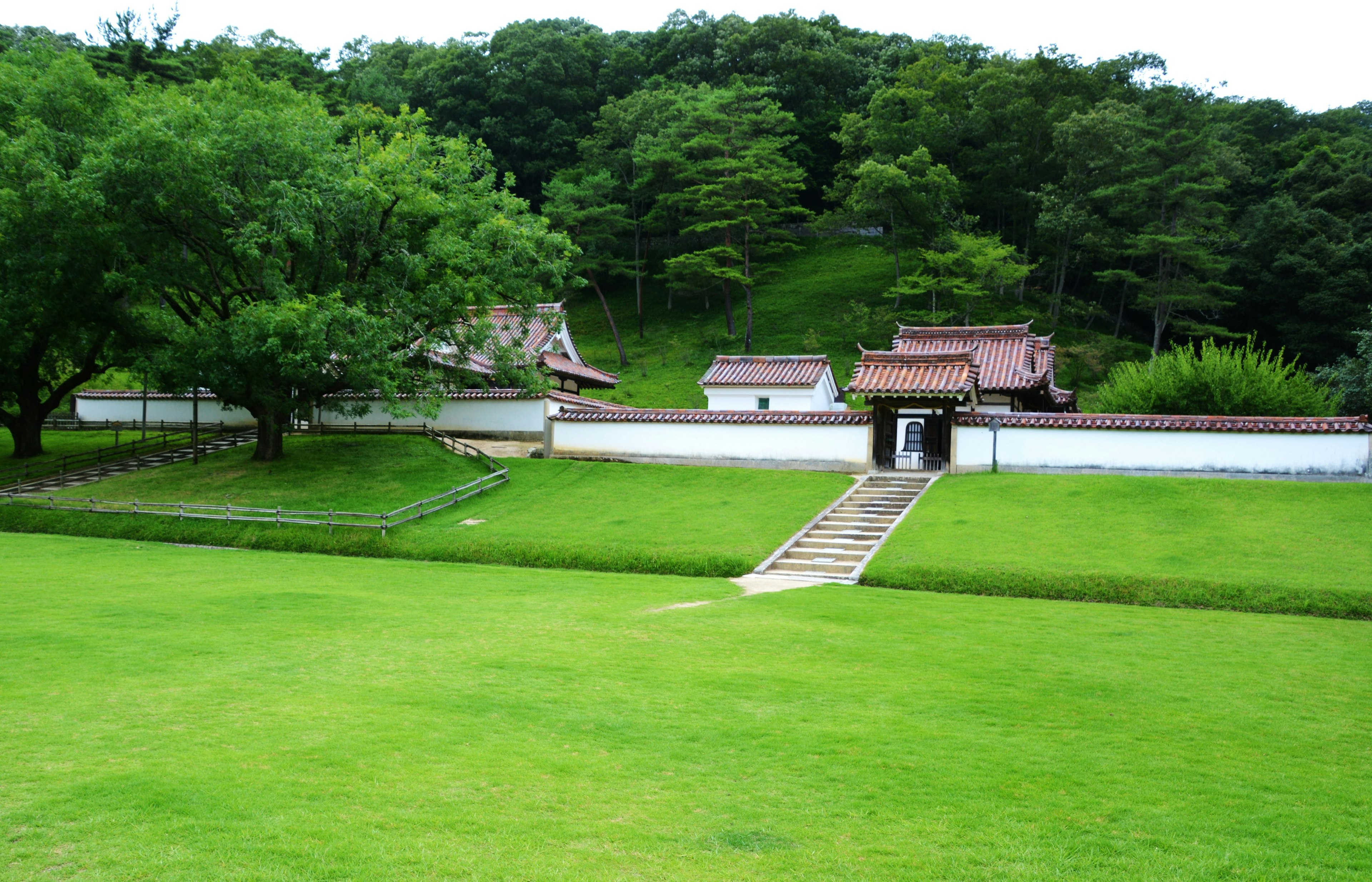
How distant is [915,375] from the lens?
Result: 22.4 meters

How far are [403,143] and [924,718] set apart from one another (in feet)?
68.4

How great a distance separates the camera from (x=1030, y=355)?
1192 inches

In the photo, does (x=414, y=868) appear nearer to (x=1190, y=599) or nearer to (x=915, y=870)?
(x=915, y=870)

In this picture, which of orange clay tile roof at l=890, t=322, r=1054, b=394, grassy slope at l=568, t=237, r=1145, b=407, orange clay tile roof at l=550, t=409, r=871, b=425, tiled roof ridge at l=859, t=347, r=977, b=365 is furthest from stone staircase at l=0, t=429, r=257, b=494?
orange clay tile roof at l=890, t=322, r=1054, b=394

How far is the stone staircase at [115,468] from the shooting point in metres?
23.2

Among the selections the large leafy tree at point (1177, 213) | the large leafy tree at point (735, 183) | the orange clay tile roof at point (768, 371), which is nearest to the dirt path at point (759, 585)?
the orange clay tile roof at point (768, 371)

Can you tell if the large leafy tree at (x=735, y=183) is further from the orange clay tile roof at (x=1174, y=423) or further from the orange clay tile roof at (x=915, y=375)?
the orange clay tile roof at (x=1174, y=423)

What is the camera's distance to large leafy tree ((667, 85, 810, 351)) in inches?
1864

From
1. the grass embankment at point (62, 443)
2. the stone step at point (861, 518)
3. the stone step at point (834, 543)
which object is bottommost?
the stone step at point (834, 543)

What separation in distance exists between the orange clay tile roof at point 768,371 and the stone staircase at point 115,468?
15913mm

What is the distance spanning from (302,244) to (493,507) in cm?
779

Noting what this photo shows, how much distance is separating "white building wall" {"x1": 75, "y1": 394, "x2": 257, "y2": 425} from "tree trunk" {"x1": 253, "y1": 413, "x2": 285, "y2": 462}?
6.55 m

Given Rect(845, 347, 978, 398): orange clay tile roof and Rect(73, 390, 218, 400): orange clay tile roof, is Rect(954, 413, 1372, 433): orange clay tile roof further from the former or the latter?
Rect(73, 390, 218, 400): orange clay tile roof

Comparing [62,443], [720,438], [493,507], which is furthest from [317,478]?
[62,443]
